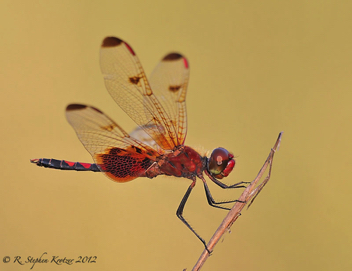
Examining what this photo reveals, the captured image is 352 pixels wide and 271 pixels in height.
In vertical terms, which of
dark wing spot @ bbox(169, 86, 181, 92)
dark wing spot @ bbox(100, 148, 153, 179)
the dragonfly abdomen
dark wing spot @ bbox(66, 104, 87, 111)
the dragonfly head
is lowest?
the dragonfly abdomen

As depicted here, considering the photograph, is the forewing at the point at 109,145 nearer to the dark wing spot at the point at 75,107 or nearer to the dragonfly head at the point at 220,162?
the dark wing spot at the point at 75,107

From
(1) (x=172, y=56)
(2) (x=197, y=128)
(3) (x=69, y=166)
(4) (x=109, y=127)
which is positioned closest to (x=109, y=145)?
(4) (x=109, y=127)

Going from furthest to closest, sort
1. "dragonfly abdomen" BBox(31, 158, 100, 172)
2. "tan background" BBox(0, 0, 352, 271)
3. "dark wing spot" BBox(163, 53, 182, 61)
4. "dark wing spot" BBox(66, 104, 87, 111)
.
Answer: "tan background" BBox(0, 0, 352, 271) → "dragonfly abdomen" BBox(31, 158, 100, 172) → "dark wing spot" BBox(163, 53, 182, 61) → "dark wing spot" BBox(66, 104, 87, 111)

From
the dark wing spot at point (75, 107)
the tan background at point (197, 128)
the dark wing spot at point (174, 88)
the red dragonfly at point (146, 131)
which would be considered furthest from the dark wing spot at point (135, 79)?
the tan background at point (197, 128)

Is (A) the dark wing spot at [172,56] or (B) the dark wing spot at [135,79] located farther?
(B) the dark wing spot at [135,79]

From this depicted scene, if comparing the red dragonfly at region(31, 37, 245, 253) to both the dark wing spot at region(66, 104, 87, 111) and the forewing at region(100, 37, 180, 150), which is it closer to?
the forewing at region(100, 37, 180, 150)

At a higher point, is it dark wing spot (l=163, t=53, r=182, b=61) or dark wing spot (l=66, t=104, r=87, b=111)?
dark wing spot (l=163, t=53, r=182, b=61)

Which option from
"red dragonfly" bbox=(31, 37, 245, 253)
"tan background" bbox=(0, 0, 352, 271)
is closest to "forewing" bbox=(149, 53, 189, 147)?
"red dragonfly" bbox=(31, 37, 245, 253)

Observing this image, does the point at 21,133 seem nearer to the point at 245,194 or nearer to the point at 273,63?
the point at 245,194
